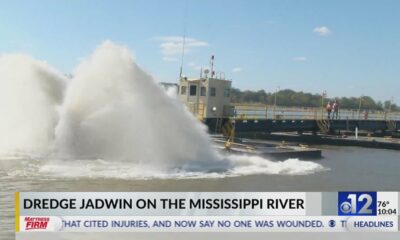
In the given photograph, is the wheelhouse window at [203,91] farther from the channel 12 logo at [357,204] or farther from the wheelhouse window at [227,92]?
the channel 12 logo at [357,204]

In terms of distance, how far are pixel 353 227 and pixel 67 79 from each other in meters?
20.3

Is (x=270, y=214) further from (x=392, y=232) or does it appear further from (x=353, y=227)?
(x=392, y=232)

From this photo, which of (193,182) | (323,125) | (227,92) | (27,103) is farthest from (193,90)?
(323,125)

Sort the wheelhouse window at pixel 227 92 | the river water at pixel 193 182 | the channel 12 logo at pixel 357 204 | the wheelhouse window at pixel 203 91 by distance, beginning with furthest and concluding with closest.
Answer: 1. the wheelhouse window at pixel 227 92
2. the wheelhouse window at pixel 203 91
3. the river water at pixel 193 182
4. the channel 12 logo at pixel 357 204

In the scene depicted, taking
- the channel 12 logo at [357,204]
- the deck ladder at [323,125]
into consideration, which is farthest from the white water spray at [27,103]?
the deck ladder at [323,125]

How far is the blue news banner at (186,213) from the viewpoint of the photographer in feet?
24.6

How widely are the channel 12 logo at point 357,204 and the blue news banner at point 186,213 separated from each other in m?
0.05

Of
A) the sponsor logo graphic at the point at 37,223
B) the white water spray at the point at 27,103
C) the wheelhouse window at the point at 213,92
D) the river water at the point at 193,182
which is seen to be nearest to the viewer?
the sponsor logo graphic at the point at 37,223

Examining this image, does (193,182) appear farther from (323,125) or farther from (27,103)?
(323,125)

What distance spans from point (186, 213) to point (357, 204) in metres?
2.99

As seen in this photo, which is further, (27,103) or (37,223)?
(27,103)

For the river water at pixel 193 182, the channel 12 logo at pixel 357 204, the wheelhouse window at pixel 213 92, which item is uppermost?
the wheelhouse window at pixel 213 92

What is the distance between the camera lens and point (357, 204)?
27.1 ft

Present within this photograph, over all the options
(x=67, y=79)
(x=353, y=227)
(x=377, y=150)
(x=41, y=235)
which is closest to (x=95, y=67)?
(x=67, y=79)
